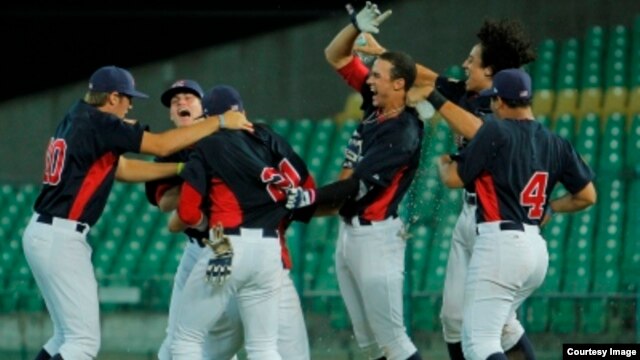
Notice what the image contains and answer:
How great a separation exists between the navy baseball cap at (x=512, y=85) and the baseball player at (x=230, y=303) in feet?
4.17

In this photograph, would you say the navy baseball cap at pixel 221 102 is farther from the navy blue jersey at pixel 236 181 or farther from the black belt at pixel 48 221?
the black belt at pixel 48 221

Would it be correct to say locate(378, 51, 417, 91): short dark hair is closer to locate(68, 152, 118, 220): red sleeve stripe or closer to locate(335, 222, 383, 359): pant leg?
locate(335, 222, 383, 359): pant leg

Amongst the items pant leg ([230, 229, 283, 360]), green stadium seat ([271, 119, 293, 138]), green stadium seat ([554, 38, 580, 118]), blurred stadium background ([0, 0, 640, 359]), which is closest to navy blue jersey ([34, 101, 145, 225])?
pant leg ([230, 229, 283, 360])

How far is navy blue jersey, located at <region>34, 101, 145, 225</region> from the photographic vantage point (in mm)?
8633

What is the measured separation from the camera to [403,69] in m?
8.89

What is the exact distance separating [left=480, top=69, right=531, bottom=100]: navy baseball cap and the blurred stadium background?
2012 mm

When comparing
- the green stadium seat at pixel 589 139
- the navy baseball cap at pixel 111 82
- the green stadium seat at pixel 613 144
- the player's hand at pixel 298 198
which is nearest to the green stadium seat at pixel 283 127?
the green stadium seat at pixel 589 139

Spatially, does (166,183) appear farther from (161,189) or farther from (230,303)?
(230,303)

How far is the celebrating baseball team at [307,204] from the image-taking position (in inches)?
330

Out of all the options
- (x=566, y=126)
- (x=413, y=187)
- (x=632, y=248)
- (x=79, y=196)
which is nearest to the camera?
(x=79, y=196)

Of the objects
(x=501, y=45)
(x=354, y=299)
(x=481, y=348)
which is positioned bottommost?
(x=481, y=348)

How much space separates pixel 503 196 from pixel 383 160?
2.32 ft

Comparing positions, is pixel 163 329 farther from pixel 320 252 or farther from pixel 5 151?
pixel 5 151

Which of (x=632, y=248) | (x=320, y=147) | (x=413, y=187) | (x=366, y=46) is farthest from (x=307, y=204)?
(x=320, y=147)
